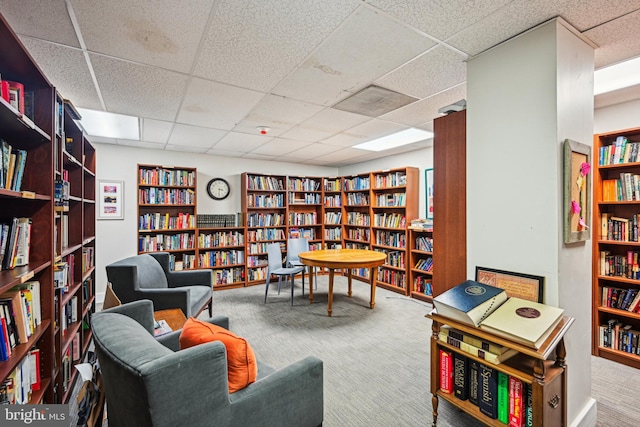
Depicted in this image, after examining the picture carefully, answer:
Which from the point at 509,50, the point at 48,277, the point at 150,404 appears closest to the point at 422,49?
the point at 509,50

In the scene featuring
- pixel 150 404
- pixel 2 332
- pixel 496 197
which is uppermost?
pixel 496 197

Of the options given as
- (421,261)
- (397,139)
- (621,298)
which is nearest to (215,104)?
(397,139)

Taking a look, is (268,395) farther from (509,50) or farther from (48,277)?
(509,50)

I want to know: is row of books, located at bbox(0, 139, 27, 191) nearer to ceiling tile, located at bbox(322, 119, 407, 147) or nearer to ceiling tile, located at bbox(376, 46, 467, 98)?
ceiling tile, located at bbox(376, 46, 467, 98)

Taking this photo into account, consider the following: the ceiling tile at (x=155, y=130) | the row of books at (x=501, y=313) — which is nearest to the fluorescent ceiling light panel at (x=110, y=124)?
the ceiling tile at (x=155, y=130)

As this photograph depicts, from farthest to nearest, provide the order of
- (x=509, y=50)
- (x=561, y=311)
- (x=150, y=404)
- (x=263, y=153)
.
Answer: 1. (x=263, y=153)
2. (x=509, y=50)
3. (x=561, y=311)
4. (x=150, y=404)

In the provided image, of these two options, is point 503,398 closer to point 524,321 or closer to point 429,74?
point 524,321

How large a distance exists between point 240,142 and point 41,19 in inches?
112

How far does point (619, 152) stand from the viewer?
102 inches

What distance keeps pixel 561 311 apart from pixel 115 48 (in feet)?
9.97

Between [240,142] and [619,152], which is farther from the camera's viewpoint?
[240,142]

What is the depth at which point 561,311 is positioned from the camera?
4.80ft

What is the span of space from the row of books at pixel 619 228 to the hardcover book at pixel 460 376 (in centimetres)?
219

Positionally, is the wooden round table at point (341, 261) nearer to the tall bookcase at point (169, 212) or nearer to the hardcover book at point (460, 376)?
the hardcover book at point (460, 376)
